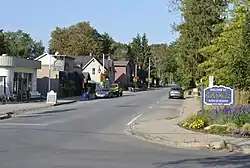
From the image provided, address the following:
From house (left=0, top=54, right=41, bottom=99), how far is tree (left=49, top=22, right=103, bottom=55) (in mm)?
72815

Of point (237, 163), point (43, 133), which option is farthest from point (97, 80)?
point (237, 163)

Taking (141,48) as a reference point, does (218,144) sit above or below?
below

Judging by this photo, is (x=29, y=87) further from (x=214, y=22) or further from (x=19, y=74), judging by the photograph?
(x=214, y=22)

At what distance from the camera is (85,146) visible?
1523 centimetres

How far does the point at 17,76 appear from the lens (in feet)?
158

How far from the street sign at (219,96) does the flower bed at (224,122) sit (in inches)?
14.6

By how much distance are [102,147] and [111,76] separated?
10147 cm

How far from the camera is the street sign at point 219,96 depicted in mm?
22484

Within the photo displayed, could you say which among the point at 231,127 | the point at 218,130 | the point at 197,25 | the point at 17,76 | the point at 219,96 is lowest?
the point at 218,130

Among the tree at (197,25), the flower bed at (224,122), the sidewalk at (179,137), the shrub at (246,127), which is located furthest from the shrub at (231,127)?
the tree at (197,25)

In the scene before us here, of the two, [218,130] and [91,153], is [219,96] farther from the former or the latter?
[91,153]

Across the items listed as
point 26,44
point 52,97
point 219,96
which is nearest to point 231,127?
point 219,96

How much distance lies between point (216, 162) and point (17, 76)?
3799 centimetres

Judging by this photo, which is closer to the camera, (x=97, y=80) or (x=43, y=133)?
(x=43, y=133)
